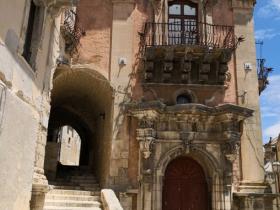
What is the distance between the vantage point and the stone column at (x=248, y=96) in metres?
11.0

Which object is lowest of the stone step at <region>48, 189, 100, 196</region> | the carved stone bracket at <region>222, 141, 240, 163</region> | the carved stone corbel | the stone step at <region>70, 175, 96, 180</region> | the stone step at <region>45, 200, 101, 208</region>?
the stone step at <region>45, 200, 101, 208</region>

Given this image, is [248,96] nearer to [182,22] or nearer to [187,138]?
[187,138]

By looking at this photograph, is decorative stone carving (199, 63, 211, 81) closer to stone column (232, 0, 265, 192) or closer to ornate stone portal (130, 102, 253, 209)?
stone column (232, 0, 265, 192)

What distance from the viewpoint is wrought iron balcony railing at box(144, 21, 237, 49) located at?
11891mm

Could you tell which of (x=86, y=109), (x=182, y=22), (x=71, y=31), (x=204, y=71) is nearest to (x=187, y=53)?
(x=204, y=71)

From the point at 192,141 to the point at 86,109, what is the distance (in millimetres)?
6399

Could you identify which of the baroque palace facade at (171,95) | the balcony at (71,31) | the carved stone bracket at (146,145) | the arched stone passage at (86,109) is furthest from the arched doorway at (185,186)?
the balcony at (71,31)

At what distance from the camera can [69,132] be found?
2889 centimetres

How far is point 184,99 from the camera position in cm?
1180

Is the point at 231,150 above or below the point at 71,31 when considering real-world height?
below

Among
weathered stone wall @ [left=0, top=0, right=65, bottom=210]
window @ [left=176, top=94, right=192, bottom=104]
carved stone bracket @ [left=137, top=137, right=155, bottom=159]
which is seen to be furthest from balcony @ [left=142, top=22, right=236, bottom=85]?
weathered stone wall @ [left=0, top=0, right=65, bottom=210]

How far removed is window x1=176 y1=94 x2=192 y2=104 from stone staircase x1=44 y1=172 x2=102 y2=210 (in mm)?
3906

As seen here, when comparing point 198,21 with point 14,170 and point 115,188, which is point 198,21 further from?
point 14,170

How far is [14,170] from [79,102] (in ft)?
35.7
